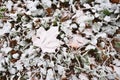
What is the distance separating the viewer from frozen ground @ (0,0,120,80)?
2.62 m

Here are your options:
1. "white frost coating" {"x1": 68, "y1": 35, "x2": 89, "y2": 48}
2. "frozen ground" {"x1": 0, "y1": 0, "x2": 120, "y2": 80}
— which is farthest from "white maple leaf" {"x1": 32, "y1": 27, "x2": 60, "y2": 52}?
"white frost coating" {"x1": 68, "y1": 35, "x2": 89, "y2": 48}

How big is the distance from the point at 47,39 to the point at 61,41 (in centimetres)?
15


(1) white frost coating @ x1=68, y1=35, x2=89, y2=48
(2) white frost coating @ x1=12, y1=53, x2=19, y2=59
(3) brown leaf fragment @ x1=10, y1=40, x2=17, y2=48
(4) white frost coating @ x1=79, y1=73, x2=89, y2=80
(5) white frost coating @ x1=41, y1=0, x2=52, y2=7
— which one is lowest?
(4) white frost coating @ x1=79, y1=73, x2=89, y2=80

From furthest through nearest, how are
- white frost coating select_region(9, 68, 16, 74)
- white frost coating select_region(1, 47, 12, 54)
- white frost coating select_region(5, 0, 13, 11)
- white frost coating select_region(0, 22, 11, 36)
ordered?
white frost coating select_region(5, 0, 13, 11) → white frost coating select_region(0, 22, 11, 36) → white frost coating select_region(1, 47, 12, 54) → white frost coating select_region(9, 68, 16, 74)

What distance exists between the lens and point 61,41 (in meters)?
2.75

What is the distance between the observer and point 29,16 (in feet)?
9.78

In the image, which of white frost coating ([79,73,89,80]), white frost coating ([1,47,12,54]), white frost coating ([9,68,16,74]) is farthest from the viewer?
white frost coating ([1,47,12,54])

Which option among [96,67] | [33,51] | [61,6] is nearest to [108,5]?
[61,6]

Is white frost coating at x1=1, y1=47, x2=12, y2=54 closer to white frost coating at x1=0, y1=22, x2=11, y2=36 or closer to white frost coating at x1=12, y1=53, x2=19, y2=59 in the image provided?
white frost coating at x1=12, y1=53, x2=19, y2=59

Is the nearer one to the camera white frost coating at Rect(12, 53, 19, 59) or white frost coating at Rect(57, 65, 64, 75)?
white frost coating at Rect(57, 65, 64, 75)

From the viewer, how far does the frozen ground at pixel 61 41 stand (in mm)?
2615

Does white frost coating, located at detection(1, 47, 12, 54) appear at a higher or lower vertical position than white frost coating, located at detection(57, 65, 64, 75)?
higher

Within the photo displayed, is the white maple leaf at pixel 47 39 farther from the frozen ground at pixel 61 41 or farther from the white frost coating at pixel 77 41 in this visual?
the white frost coating at pixel 77 41

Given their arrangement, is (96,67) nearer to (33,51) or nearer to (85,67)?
(85,67)
